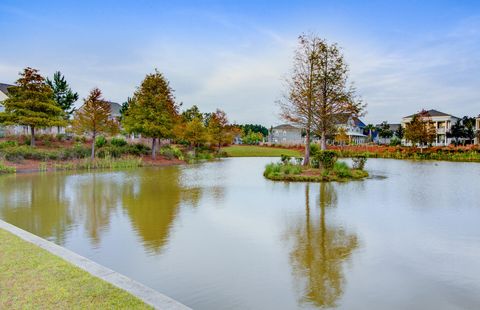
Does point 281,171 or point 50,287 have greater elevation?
point 281,171

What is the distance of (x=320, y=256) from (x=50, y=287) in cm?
444

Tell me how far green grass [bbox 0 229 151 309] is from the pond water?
3.13ft

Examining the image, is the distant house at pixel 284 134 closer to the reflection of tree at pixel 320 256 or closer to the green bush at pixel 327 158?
the green bush at pixel 327 158

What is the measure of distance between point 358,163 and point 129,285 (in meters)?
20.3

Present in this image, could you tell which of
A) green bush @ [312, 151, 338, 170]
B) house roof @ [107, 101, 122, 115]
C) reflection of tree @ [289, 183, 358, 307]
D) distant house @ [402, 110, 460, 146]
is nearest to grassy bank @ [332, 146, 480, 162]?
distant house @ [402, 110, 460, 146]

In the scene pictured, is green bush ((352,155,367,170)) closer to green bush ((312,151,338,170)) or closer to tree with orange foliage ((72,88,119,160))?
green bush ((312,151,338,170))

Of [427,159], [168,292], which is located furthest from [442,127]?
[168,292]

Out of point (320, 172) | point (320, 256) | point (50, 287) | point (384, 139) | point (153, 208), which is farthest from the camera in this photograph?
point (384, 139)

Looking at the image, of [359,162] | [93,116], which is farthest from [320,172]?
[93,116]

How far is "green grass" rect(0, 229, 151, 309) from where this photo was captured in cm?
393

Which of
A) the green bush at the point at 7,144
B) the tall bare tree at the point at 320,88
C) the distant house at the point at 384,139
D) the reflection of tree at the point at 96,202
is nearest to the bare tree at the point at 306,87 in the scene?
the tall bare tree at the point at 320,88

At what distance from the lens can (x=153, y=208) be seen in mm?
11398

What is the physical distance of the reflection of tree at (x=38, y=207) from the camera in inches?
346

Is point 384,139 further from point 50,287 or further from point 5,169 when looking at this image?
point 50,287
